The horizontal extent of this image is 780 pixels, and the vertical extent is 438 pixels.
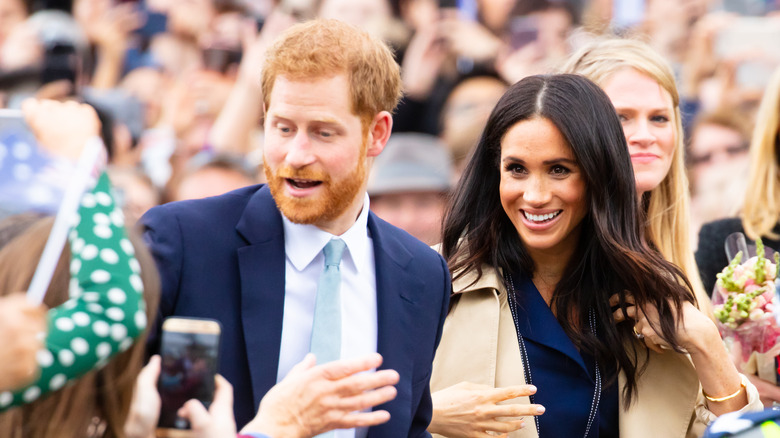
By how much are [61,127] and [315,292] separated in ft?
3.35

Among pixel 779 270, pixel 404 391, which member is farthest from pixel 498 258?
pixel 779 270

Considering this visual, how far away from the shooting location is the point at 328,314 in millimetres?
2900

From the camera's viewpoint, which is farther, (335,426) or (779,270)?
(779,270)

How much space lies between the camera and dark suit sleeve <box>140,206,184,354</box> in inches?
110

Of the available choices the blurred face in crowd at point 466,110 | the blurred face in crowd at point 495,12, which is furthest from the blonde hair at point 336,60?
the blurred face in crowd at point 495,12

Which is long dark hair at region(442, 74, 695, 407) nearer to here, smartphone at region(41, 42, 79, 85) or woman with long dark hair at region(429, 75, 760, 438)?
woman with long dark hair at region(429, 75, 760, 438)

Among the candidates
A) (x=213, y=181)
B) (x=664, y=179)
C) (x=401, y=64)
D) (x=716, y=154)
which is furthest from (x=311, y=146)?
(x=716, y=154)

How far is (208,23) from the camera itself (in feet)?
25.2

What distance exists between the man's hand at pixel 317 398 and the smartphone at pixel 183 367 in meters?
0.24

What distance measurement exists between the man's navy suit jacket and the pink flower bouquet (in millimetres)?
1159

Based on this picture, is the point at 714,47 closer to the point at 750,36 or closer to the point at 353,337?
the point at 750,36

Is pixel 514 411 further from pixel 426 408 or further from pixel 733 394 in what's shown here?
pixel 733 394

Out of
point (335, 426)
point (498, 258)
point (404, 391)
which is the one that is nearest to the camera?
point (335, 426)

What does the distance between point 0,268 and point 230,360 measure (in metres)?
0.87
